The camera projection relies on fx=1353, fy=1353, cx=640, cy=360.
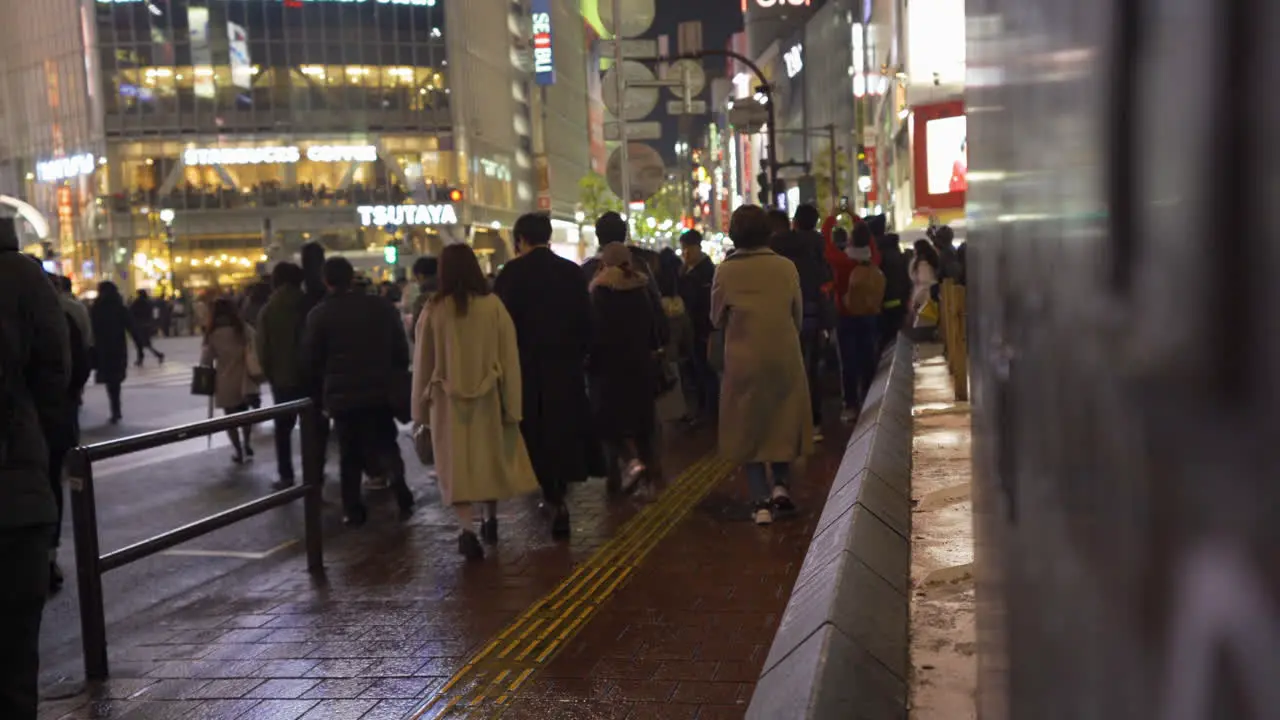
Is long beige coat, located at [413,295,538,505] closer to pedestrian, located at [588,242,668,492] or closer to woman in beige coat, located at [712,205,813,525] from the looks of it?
woman in beige coat, located at [712,205,813,525]

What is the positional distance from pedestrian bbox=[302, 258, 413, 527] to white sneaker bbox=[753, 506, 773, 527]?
265cm

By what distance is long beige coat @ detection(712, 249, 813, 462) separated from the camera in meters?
8.17

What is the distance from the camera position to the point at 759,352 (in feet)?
26.9

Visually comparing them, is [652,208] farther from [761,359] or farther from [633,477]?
[761,359]

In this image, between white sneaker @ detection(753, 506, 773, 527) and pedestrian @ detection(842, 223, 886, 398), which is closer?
white sneaker @ detection(753, 506, 773, 527)

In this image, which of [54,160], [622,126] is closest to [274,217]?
[54,160]

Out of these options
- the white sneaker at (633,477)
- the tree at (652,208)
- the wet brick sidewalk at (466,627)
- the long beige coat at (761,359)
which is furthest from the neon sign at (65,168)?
the long beige coat at (761,359)

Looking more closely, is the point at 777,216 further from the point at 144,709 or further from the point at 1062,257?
the point at 1062,257

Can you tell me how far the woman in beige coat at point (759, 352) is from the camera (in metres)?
8.17

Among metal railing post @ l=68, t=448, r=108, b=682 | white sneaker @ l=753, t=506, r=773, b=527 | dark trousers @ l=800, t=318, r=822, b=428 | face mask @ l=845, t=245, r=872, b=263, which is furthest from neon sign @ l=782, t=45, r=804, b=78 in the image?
metal railing post @ l=68, t=448, r=108, b=682

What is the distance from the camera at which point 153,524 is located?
974 centimetres

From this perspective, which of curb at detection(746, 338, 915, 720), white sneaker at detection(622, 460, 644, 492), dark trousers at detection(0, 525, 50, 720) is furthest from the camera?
white sneaker at detection(622, 460, 644, 492)

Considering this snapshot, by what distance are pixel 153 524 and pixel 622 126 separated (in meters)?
10.4

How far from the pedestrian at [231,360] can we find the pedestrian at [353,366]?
3.34 metres
